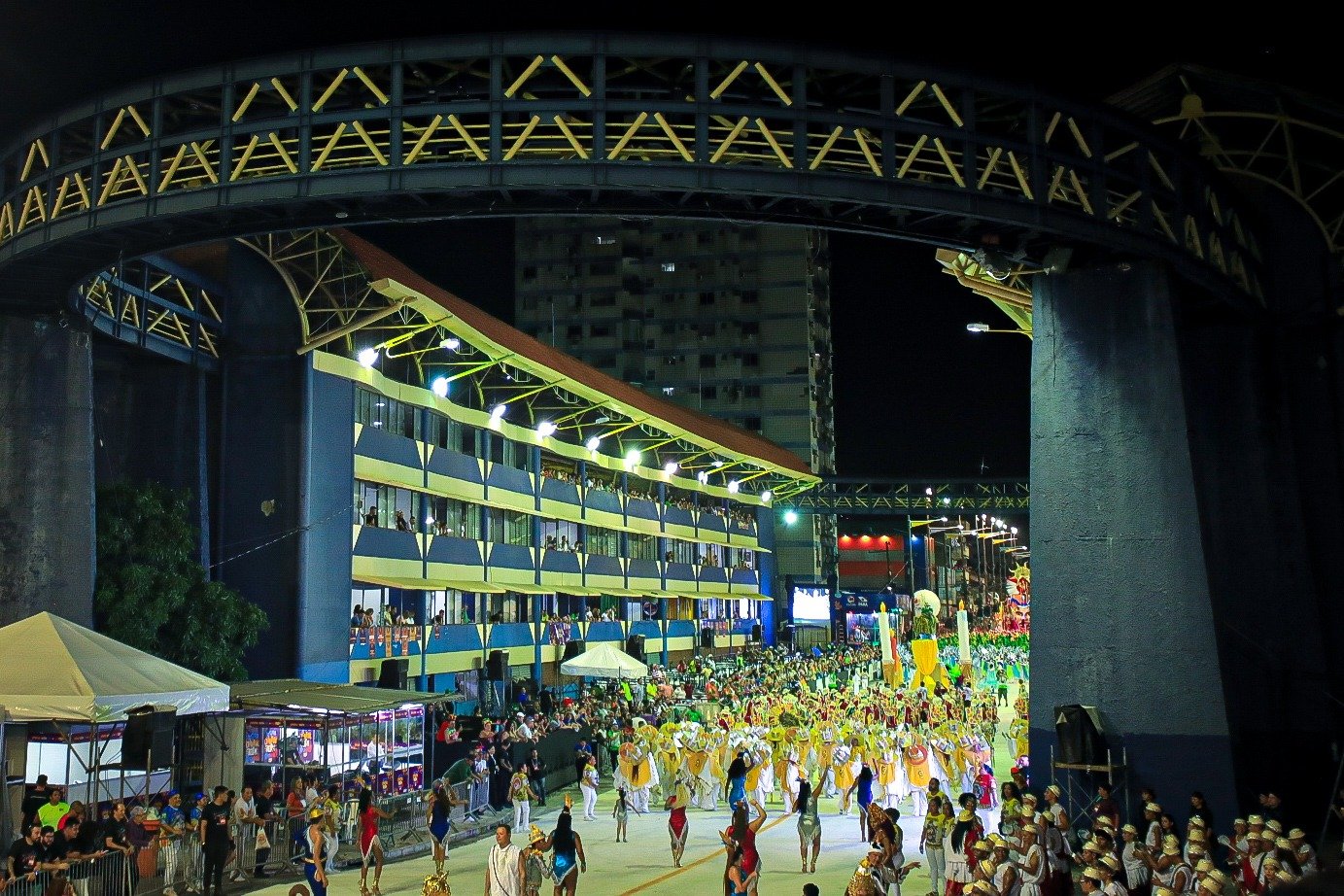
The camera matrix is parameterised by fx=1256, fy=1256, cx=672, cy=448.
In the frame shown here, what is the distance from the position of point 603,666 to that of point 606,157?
17205 millimetres

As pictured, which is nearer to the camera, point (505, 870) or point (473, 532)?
point (505, 870)

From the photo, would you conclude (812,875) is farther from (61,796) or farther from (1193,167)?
(1193,167)

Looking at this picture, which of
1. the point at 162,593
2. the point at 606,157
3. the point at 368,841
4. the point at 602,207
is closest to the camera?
the point at 368,841

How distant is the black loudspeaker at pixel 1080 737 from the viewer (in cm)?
1781

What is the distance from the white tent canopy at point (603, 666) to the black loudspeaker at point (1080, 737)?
1600 centimetres

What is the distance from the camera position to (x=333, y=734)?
25.1 meters

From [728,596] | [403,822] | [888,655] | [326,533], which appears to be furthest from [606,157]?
[728,596]

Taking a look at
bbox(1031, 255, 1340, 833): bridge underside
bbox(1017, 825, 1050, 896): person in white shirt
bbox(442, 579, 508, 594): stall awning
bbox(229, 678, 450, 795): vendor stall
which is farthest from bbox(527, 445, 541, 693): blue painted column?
bbox(1017, 825, 1050, 896): person in white shirt

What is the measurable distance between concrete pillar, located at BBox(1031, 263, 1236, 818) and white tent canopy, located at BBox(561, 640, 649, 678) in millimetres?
15179

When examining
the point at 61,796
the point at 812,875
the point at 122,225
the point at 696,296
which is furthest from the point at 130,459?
the point at 696,296

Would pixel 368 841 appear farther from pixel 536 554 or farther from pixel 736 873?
pixel 536 554

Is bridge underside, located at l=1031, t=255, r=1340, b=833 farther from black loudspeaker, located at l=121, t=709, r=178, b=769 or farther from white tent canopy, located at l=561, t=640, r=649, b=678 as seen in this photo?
white tent canopy, located at l=561, t=640, r=649, b=678

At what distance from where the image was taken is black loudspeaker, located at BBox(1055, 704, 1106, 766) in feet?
58.4

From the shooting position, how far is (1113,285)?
19.5m
